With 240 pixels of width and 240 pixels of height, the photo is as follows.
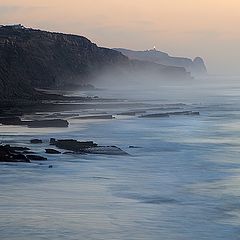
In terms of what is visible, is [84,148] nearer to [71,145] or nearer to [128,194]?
[71,145]

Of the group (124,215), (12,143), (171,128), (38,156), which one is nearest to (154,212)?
(124,215)

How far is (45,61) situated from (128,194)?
100585 millimetres

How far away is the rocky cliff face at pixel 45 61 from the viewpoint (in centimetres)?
7288

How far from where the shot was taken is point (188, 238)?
14.6 metres

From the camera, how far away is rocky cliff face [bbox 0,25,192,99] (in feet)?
239

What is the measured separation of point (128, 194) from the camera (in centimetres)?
1920

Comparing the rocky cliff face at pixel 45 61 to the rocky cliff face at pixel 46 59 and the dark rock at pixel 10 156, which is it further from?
the dark rock at pixel 10 156

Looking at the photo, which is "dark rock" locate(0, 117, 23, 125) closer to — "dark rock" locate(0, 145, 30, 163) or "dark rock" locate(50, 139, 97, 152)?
"dark rock" locate(50, 139, 97, 152)

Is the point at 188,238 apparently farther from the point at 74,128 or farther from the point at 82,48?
the point at 82,48

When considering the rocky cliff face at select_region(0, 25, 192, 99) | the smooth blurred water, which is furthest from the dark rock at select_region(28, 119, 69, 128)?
the rocky cliff face at select_region(0, 25, 192, 99)

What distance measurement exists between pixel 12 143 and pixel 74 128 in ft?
29.6

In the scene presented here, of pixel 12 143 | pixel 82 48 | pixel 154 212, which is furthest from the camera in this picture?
pixel 82 48

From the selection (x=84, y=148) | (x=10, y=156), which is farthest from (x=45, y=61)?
(x=10, y=156)

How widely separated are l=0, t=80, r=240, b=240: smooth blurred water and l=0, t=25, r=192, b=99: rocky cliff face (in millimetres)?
38061
